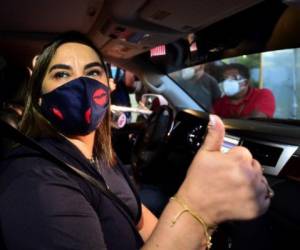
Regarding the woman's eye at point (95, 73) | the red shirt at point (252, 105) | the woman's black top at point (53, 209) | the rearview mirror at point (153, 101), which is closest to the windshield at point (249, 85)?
the red shirt at point (252, 105)

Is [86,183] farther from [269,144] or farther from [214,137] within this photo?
[269,144]

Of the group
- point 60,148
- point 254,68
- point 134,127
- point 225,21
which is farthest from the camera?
point 134,127

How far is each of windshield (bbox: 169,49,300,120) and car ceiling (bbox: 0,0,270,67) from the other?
557 mm

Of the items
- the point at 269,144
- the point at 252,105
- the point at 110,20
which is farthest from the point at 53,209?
the point at 252,105

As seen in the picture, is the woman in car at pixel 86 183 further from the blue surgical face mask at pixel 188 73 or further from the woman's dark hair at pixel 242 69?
the blue surgical face mask at pixel 188 73

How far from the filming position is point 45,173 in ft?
3.11

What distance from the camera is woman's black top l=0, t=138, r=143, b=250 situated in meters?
0.85

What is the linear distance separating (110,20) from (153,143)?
94 cm

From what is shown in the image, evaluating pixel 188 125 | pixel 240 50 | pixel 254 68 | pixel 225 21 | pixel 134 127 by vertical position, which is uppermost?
pixel 225 21

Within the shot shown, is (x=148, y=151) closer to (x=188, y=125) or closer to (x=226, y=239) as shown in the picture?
(x=188, y=125)

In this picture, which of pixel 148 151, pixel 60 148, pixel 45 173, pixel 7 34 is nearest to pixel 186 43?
pixel 148 151

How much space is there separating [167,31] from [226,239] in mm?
1379

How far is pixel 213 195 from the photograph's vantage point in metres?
0.72

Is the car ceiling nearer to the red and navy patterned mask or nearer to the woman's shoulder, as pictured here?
the red and navy patterned mask
